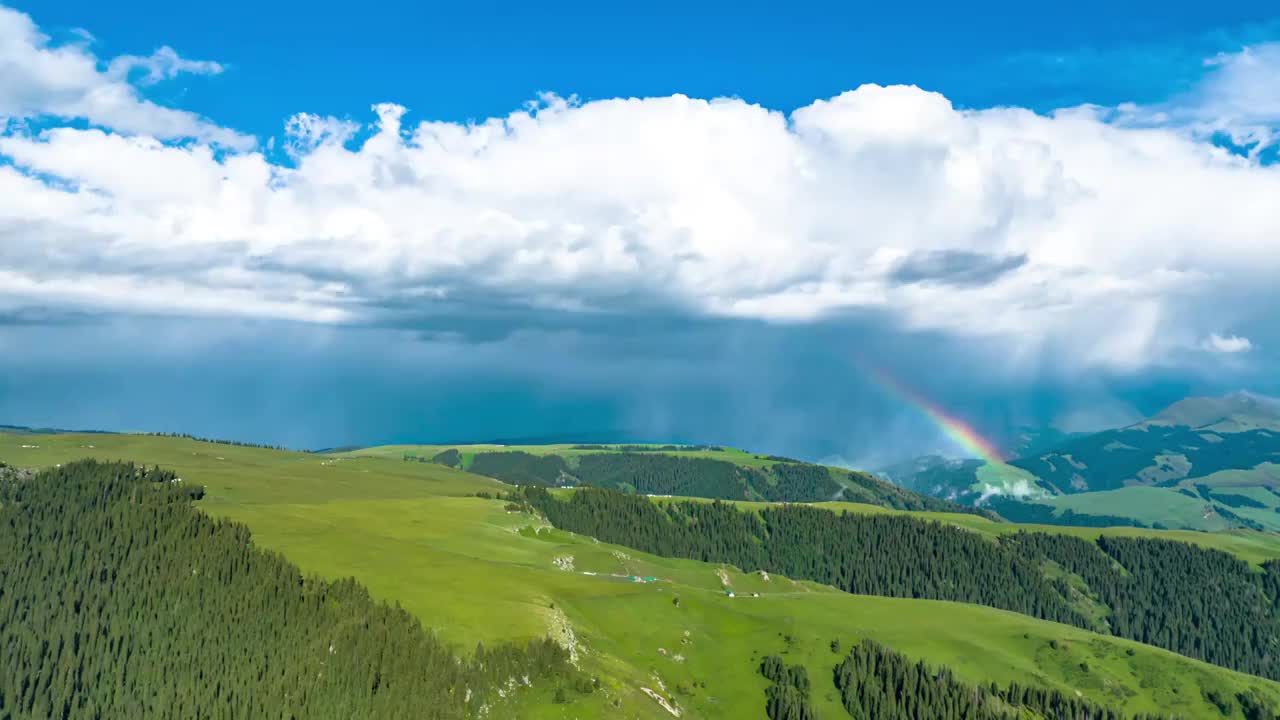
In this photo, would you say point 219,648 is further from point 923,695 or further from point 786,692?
point 923,695

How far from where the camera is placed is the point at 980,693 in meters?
191

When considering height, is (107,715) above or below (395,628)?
below

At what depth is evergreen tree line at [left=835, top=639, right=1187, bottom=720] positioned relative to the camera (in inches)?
6959

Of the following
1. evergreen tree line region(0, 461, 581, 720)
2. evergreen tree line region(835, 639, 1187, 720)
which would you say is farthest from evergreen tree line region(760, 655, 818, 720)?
evergreen tree line region(0, 461, 581, 720)

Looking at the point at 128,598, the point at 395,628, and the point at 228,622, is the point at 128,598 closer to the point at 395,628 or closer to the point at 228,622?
the point at 228,622

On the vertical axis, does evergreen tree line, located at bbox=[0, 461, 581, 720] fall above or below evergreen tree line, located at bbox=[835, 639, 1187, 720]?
above

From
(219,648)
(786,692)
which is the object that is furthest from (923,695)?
(219,648)

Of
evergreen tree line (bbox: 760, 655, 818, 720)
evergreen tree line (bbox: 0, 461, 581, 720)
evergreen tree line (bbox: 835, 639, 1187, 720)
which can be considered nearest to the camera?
evergreen tree line (bbox: 0, 461, 581, 720)

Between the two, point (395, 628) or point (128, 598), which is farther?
point (128, 598)

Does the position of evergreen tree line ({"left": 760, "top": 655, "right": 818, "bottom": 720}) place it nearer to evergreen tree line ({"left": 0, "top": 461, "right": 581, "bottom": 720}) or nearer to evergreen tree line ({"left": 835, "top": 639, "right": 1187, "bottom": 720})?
evergreen tree line ({"left": 835, "top": 639, "right": 1187, "bottom": 720})

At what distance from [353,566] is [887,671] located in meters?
120

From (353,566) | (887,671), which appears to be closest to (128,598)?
(353,566)

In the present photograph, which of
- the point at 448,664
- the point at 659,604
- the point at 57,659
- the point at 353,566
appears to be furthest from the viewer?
the point at 659,604

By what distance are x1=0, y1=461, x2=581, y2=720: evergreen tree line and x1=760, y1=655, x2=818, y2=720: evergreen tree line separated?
52712 millimetres
